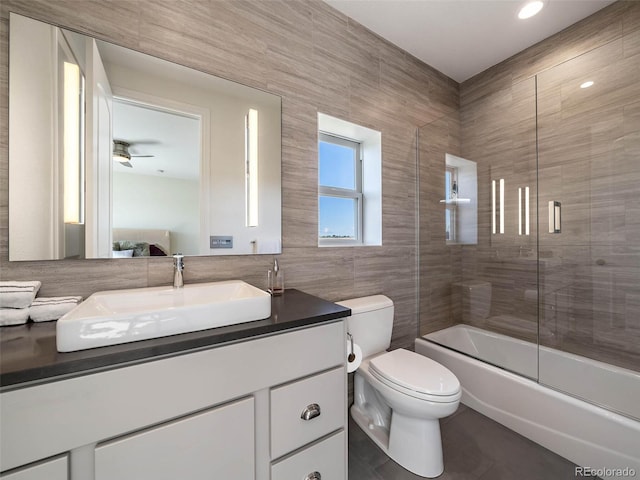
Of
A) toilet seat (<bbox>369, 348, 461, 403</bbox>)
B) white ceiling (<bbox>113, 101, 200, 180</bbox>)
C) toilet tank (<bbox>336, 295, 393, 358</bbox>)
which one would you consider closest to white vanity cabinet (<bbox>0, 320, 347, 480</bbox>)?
toilet seat (<bbox>369, 348, 461, 403</bbox>)

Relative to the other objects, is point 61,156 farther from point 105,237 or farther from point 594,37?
point 594,37

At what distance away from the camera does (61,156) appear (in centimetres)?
100

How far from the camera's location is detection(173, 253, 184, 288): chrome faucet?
115cm

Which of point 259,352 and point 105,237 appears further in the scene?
point 105,237

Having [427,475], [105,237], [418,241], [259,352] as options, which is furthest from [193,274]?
[418,241]

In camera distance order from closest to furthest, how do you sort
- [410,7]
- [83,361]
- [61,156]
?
[83,361], [61,156], [410,7]

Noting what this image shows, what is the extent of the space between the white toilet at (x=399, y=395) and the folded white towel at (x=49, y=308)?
1.28 metres

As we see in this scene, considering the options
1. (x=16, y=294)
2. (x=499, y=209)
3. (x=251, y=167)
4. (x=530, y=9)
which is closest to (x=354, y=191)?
(x=251, y=167)

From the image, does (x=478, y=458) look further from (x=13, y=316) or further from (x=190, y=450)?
(x=13, y=316)

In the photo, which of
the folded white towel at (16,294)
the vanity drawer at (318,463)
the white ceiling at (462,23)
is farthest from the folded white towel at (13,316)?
the white ceiling at (462,23)

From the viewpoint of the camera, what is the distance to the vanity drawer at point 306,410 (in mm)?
903

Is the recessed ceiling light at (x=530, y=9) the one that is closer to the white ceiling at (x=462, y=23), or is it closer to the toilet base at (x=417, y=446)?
the white ceiling at (x=462, y=23)

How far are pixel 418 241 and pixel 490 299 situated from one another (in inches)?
31.2

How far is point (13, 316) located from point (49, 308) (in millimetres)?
81
